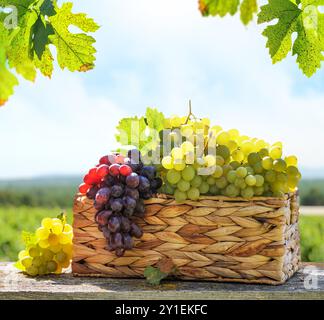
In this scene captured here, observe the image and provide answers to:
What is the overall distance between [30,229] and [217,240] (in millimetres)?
2234

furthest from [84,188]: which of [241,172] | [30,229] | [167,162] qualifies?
[30,229]

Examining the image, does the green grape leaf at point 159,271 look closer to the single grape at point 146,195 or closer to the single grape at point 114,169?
the single grape at point 146,195

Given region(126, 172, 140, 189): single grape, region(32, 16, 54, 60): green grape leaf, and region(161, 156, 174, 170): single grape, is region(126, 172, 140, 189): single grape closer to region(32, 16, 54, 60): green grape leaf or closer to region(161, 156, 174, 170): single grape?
region(161, 156, 174, 170): single grape

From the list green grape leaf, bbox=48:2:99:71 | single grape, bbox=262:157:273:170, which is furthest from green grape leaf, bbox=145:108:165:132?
green grape leaf, bbox=48:2:99:71

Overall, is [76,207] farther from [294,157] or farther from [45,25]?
[45,25]

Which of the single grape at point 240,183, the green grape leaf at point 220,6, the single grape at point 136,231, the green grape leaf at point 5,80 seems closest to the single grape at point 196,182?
the single grape at point 240,183

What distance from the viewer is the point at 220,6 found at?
3.05 feet

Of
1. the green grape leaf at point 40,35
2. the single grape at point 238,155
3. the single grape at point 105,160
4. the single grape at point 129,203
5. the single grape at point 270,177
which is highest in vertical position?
the green grape leaf at point 40,35

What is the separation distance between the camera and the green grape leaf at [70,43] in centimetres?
98

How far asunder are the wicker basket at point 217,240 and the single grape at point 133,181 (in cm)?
8

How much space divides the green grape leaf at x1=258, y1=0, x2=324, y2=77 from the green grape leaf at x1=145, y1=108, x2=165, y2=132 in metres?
0.82

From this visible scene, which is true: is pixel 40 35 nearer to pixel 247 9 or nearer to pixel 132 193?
pixel 247 9

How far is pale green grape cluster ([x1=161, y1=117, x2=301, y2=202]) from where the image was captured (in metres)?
1.67

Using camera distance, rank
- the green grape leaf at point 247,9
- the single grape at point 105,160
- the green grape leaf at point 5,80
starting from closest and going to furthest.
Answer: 1. the green grape leaf at point 5,80
2. the green grape leaf at point 247,9
3. the single grape at point 105,160
